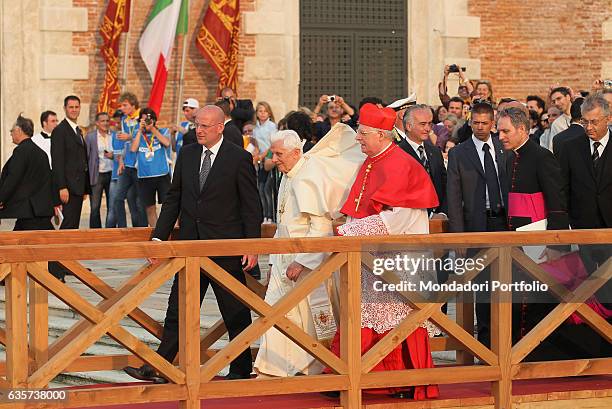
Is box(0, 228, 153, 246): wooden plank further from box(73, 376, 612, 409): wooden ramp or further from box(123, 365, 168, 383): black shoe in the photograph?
box(73, 376, 612, 409): wooden ramp

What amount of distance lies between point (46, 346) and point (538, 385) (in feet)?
9.42

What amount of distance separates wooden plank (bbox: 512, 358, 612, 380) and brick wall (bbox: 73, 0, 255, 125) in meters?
13.1

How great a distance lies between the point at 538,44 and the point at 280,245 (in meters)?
16.3

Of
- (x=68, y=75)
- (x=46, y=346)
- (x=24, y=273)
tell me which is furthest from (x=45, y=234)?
(x=68, y=75)

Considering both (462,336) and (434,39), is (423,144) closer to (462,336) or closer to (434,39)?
(462,336)

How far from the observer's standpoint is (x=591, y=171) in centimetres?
923

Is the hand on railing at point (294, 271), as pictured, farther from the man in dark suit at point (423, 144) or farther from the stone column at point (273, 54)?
the stone column at point (273, 54)

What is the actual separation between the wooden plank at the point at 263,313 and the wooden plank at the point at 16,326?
0.91 meters

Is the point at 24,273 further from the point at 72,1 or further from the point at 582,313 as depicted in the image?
the point at 72,1

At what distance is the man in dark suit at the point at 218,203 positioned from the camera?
8.86 meters

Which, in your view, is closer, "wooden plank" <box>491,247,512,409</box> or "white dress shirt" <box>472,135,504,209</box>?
"wooden plank" <box>491,247,512,409</box>

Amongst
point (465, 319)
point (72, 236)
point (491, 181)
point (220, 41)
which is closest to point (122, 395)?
point (72, 236)

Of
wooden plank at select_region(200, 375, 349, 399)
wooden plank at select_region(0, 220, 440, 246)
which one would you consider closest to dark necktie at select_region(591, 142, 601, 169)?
wooden plank at select_region(0, 220, 440, 246)

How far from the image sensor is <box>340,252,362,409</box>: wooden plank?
7.63 m
